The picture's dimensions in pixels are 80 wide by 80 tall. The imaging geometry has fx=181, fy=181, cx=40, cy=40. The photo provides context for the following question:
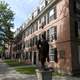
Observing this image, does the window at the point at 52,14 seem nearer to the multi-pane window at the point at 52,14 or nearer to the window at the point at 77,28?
the multi-pane window at the point at 52,14

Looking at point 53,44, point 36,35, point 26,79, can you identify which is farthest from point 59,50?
point 36,35

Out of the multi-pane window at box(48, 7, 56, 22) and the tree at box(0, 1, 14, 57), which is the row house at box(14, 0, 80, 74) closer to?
the multi-pane window at box(48, 7, 56, 22)

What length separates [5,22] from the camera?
3872 cm

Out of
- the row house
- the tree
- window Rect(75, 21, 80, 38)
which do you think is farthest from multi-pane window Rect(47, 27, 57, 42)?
the tree

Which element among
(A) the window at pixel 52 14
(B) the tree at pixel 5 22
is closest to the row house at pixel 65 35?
(A) the window at pixel 52 14

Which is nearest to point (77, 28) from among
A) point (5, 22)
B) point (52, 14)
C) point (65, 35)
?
point (65, 35)

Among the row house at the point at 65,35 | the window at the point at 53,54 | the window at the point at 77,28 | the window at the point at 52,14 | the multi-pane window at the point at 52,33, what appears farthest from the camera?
the window at the point at 52,14

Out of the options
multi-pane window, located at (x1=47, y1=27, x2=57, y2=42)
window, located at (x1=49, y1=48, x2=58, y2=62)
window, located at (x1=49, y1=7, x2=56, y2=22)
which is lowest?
window, located at (x1=49, y1=48, x2=58, y2=62)

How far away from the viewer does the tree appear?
38469 mm

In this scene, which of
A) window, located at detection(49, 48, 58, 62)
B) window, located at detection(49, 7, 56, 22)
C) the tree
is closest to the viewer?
window, located at detection(49, 48, 58, 62)

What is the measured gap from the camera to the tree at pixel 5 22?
3847cm

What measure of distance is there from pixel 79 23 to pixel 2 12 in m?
22.4

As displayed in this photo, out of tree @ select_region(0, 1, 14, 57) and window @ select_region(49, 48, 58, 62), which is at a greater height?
tree @ select_region(0, 1, 14, 57)

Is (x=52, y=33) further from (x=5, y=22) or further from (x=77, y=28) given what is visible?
(x=5, y=22)
